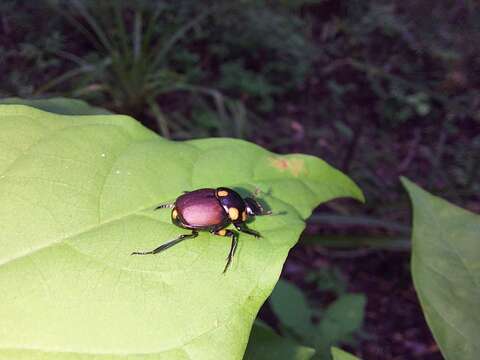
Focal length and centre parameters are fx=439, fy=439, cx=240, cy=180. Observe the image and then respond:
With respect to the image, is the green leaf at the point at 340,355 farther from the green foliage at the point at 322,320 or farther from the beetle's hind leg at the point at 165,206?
the green foliage at the point at 322,320

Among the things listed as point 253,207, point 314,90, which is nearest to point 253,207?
point 253,207

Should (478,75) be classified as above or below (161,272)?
below

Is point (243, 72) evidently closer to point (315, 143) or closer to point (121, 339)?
point (315, 143)

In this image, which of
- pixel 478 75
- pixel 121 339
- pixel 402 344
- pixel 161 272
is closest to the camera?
pixel 121 339

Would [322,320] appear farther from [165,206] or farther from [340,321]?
[165,206]

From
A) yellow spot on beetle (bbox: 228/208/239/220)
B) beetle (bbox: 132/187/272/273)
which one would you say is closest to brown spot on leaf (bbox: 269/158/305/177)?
beetle (bbox: 132/187/272/273)

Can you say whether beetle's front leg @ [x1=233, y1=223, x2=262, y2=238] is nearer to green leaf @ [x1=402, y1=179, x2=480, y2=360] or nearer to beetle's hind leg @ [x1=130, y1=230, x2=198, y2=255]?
beetle's hind leg @ [x1=130, y1=230, x2=198, y2=255]

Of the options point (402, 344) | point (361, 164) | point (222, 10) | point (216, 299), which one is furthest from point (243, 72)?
point (216, 299)
